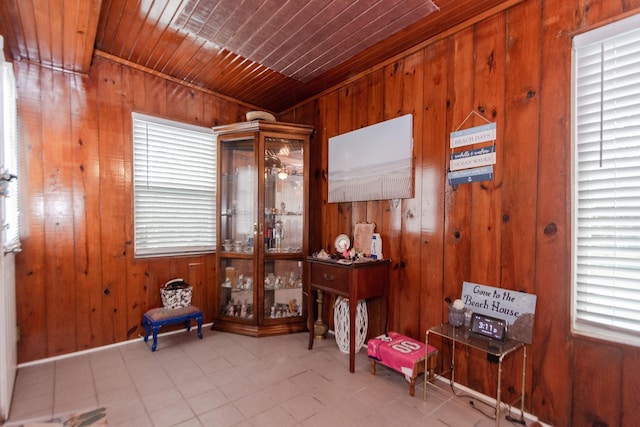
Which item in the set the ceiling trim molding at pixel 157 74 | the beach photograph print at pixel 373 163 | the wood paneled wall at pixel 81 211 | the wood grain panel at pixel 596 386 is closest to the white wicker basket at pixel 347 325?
the beach photograph print at pixel 373 163

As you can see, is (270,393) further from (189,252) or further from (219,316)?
(189,252)

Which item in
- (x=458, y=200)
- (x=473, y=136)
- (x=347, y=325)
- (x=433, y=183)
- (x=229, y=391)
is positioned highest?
(x=473, y=136)

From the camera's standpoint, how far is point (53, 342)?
7.98 feet

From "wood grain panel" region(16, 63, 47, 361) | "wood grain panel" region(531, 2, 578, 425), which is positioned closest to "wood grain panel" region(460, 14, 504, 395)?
"wood grain panel" region(531, 2, 578, 425)

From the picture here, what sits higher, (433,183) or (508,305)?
(433,183)

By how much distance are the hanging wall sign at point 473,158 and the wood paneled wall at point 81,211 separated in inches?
106

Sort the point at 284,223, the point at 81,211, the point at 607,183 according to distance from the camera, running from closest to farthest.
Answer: the point at 607,183, the point at 81,211, the point at 284,223

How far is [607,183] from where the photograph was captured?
1523 mm

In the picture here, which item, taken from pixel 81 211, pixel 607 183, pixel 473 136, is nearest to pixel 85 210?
pixel 81 211

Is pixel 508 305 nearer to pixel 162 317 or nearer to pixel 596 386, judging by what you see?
pixel 596 386

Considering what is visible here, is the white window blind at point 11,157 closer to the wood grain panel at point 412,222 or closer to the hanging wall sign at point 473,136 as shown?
the wood grain panel at point 412,222

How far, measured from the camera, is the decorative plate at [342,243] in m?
2.72

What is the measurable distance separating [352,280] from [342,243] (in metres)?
0.54

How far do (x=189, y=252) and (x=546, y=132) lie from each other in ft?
10.4
